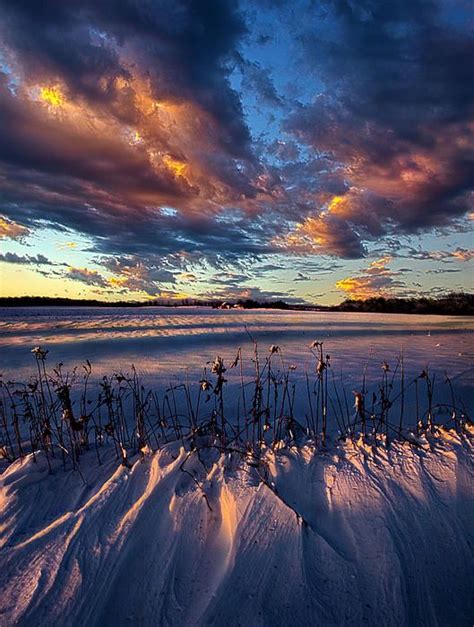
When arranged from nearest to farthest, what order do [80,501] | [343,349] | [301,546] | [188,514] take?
1. [301,546]
2. [188,514]
3. [80,501]
4. [343,349]

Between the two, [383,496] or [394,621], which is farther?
[383,496]

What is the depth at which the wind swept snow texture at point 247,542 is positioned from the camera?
74.3 inches

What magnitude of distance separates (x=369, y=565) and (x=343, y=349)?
9.40m

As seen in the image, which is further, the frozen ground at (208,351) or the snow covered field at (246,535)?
the frozen ground at (208,351)

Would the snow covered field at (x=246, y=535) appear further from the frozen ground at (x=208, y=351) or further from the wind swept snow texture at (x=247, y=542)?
the frozen ground at (x=208, y=351)

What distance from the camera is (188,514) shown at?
2586mm

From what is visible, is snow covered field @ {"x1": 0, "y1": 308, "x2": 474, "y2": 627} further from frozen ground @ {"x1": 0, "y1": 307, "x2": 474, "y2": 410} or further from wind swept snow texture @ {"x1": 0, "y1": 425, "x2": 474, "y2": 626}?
frozen ground @ {"x1": 0, "y1": 307, "x2": 474, "y2": 410}

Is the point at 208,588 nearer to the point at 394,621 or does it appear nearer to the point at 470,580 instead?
→ the point at 394,621

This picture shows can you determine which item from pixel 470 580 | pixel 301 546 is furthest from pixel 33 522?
pixel 470 580

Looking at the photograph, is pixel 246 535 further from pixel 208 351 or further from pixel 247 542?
pixel 208 351

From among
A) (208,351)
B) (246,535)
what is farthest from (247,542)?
(208,351)

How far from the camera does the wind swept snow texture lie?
74.3 inches

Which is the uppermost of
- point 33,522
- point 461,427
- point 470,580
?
point 461,427

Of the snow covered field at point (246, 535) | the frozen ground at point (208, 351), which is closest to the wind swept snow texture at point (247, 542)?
the snow covered field at point (246, 535)
